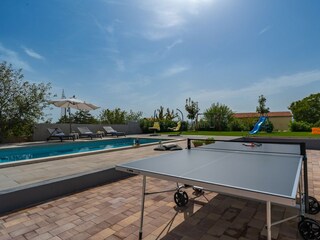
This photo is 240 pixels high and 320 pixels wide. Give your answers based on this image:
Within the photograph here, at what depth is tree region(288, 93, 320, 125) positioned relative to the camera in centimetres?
3906

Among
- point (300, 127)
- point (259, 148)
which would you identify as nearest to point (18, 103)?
point (259, 148)

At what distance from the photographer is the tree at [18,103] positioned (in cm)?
1202

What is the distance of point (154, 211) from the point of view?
317cm

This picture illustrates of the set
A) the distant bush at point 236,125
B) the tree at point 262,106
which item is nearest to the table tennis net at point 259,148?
the distant bush at point 236,125

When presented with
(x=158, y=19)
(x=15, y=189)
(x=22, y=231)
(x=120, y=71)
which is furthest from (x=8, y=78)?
(x=22, y=231)

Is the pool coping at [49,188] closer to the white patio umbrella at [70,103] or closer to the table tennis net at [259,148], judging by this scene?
the table tennis net at [259,148]

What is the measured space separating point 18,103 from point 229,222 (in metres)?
14.1

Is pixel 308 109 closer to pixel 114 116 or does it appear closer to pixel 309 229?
pixel 114 116

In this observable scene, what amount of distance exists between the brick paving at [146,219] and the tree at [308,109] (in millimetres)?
44901

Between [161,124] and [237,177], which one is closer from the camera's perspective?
[237,177]

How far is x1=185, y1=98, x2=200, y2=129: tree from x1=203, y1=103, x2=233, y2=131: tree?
314 centimetres

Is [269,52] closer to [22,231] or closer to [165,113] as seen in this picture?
[22,231]

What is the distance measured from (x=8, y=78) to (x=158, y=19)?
33.7 ft

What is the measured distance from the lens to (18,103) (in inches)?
484
